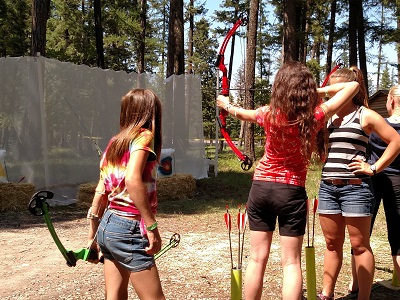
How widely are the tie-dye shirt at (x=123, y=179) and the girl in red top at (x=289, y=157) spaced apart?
69 cm

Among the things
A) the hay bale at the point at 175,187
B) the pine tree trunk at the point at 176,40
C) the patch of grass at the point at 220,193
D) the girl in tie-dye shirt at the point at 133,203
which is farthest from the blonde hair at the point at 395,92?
the pine tree trunk at the point at 176,40

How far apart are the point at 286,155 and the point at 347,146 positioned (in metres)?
0.56

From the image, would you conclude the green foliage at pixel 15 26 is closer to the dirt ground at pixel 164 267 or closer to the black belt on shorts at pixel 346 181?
the dirt ground at pixel 164 267

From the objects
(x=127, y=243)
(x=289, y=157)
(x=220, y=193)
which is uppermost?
(x=289, y=157)

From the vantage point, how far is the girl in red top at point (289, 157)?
98.4 inches

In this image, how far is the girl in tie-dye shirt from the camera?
210cm

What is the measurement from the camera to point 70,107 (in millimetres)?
7945

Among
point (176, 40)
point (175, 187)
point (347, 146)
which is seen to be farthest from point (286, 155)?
point (176, 40)

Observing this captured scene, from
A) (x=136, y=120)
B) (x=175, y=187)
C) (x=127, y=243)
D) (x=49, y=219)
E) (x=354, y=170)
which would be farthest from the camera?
(x=175, y=187)

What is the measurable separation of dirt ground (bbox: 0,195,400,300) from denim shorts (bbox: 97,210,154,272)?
5.00ft

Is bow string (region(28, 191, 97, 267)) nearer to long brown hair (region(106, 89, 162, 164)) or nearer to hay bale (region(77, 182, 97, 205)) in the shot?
long brown hair (region(106, 89, 162, 164))

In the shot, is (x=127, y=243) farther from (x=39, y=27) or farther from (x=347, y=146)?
(x=39, y=27)

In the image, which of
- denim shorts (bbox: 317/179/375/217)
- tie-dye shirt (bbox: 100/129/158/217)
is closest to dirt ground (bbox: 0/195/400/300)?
denim shorts (bbox: 317/179/375/217)

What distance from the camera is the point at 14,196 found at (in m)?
7.02
